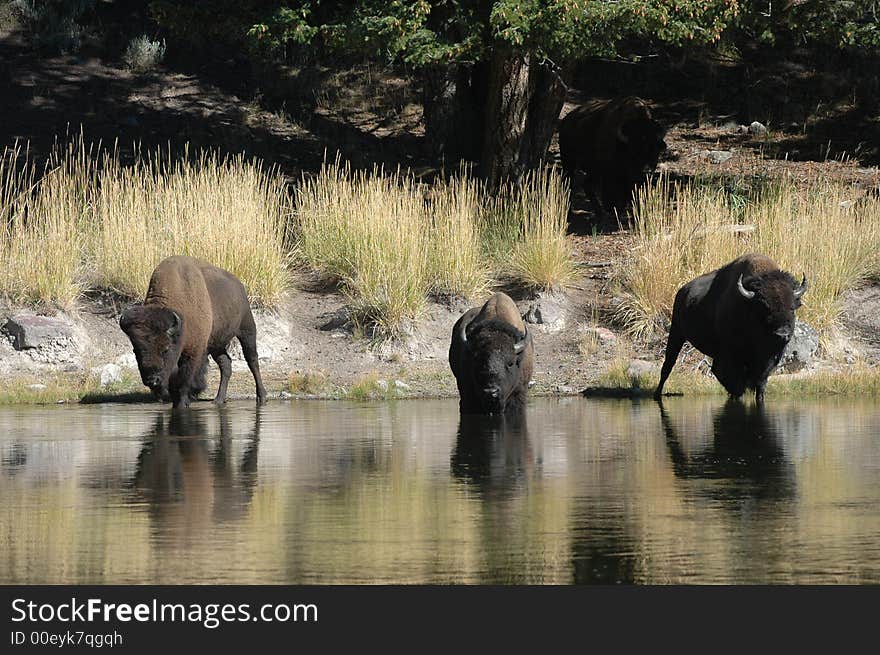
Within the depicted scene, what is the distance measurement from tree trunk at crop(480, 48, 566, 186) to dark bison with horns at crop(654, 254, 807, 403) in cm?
842

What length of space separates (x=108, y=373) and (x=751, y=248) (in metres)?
9.43

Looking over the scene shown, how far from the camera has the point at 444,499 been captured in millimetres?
9906

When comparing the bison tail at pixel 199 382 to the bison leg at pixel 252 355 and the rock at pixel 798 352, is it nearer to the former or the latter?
the bison leg at pixel 252 355

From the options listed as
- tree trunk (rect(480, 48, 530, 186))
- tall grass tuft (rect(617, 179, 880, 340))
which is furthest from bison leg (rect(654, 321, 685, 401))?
tree trunk (rect(480, 48, 530, 186))

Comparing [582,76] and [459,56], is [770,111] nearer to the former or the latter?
[582,76]

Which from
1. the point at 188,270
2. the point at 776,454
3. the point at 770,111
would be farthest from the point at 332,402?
the point at 770,111

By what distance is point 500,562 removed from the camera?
7.86 metres

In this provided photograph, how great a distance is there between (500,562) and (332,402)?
34.2 ft

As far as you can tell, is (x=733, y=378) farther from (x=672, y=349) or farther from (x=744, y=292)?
(x=672, y=349)

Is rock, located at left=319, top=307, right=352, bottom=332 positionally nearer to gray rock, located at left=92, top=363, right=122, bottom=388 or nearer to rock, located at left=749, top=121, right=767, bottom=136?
gray rock, located at left=92, top=363, right=122, bottom=388

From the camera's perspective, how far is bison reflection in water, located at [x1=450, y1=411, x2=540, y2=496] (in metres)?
10.8

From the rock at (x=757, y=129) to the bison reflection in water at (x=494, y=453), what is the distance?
19.6 metres

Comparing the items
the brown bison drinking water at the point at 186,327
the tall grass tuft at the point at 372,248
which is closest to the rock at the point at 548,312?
the tall grass tuft at the point at 372,248

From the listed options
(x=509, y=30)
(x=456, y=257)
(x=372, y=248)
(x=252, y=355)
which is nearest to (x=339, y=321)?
(x=372, y=248)
